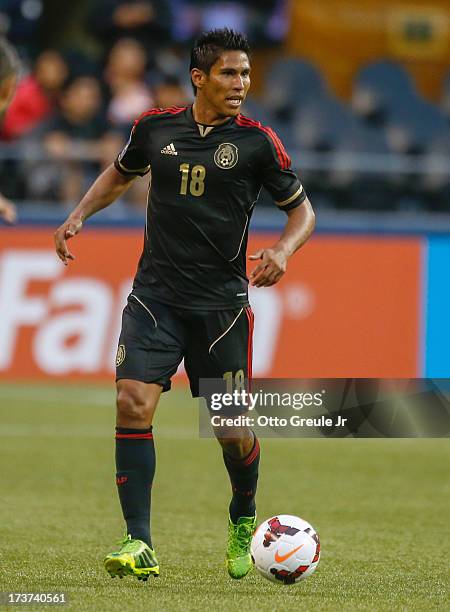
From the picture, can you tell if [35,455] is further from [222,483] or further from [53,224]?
[53,224]

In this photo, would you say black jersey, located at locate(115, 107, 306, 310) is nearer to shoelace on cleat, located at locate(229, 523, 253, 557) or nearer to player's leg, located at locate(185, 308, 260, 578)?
player's leg, located at locate(185, 308, 260, 578)

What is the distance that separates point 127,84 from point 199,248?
32.2 feet

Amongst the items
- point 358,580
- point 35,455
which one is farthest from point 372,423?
point 35,455

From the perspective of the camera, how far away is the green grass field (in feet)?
19.7

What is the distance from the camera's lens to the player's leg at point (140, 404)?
6195mm

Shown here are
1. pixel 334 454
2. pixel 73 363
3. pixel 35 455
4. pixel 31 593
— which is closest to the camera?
pixel 31 593

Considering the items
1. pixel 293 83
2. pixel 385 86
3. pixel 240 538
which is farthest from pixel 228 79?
pixel 385 86

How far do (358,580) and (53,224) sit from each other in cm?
834

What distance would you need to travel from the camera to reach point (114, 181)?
22.0 feet

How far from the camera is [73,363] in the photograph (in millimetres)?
13789

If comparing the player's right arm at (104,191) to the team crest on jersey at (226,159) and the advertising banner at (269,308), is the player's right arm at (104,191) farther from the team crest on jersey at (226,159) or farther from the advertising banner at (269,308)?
the advertising banner at (269,308)

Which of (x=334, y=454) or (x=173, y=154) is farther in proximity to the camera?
(x=334, y=454)

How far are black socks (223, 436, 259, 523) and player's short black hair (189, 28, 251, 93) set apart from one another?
67.0 inches

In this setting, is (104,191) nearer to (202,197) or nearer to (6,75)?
(202,197)
